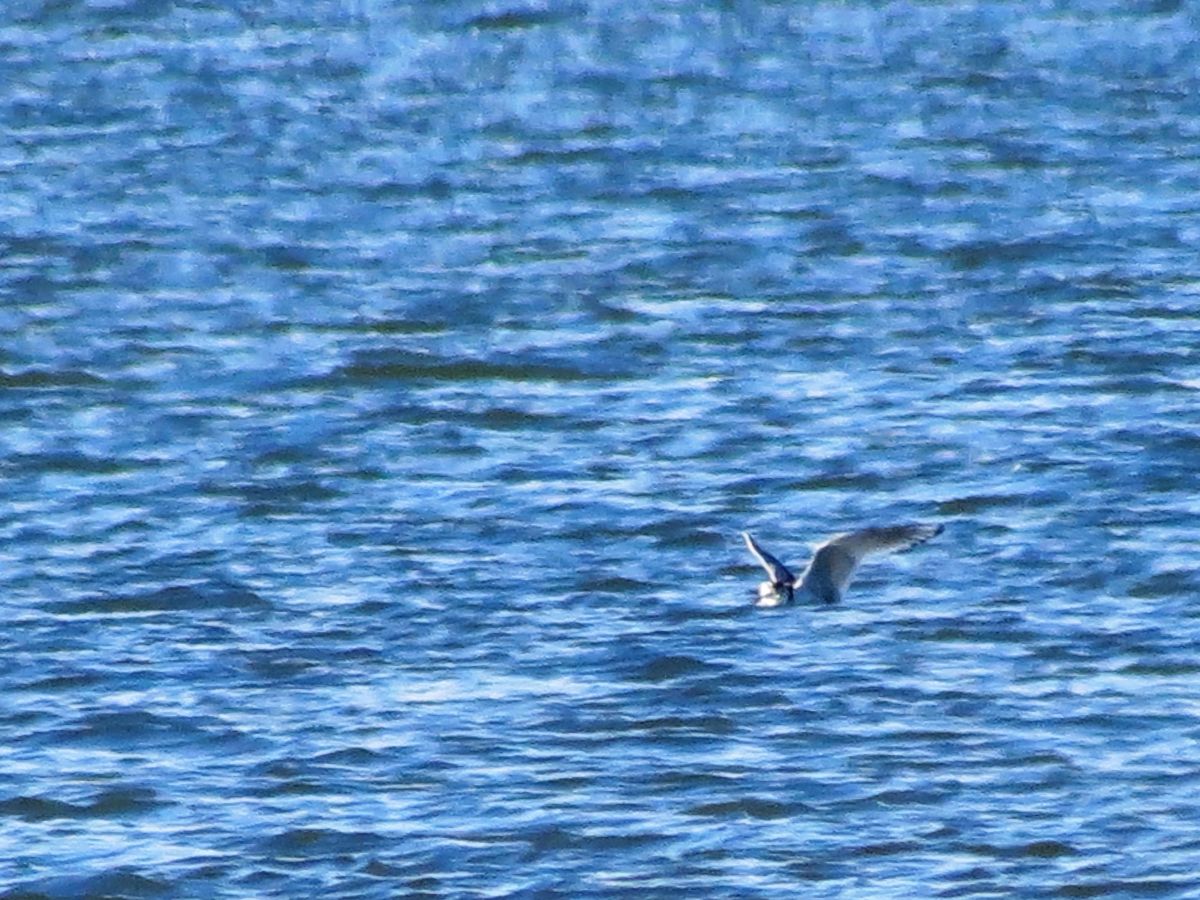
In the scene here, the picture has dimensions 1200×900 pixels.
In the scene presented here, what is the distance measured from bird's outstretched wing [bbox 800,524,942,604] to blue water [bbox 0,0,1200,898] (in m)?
0.30

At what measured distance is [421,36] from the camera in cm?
2186

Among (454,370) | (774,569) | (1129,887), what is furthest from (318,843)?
(454,370)

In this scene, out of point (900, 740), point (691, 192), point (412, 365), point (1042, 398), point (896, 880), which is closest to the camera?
point (896, 880)

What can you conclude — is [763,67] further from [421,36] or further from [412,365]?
[412,365]

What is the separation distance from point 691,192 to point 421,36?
4986mm

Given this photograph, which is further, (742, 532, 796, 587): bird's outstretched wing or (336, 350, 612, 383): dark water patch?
(336, 350, 612, 383): dark water patch

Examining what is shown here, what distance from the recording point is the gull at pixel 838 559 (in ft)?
32.6

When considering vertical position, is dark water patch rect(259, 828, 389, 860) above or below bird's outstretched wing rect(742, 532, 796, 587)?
below

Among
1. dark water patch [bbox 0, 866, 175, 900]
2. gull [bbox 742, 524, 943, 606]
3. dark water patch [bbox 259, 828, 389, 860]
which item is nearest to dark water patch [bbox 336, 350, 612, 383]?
gull [bbox 742, 524, 943, 606]

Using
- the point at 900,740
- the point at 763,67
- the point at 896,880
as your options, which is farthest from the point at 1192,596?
the point at 763,67

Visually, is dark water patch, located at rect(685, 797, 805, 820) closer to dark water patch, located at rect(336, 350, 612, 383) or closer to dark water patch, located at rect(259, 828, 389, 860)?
dark water patch, located at rect(259, 828, 389, 860)

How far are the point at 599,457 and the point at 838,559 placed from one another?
268 cm

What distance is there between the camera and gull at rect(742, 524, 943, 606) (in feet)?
32.6

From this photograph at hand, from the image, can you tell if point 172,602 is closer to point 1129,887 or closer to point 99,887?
point 99,887
